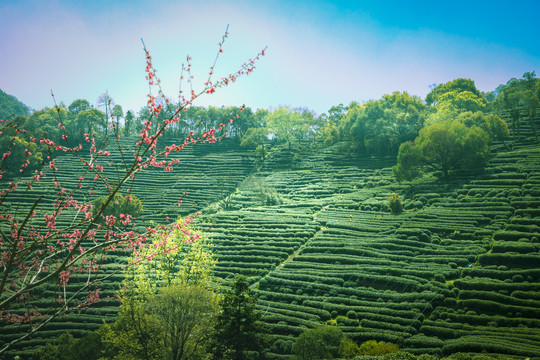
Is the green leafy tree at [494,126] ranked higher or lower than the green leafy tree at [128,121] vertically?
lower

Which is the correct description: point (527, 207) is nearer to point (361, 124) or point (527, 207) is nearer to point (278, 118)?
point (361, 124)

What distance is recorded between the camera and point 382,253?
37156mm

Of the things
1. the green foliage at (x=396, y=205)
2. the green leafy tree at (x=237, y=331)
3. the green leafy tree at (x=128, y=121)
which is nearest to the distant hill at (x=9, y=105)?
the green leafy tree at (x=128, y=121)

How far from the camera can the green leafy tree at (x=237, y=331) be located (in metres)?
21.8

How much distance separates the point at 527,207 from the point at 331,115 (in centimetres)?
6553

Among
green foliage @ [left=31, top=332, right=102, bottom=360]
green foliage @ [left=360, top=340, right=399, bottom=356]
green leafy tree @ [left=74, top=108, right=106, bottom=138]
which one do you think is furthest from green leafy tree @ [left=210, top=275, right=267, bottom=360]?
green leafy tree @ [left=74, top=108, right=106, bottom=138]

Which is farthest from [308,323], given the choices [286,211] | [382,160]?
[382,160]

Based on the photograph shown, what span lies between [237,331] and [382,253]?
2109cm

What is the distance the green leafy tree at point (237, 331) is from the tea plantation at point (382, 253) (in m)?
2.90

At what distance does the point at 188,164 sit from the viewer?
7906 centimetres

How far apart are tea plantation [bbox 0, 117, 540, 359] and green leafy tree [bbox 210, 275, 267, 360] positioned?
2.90 meters

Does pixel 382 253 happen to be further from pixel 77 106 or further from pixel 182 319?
pixel 77 106

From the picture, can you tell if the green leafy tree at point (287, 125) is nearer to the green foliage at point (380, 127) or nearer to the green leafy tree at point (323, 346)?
the green foliage at point (380, 127)

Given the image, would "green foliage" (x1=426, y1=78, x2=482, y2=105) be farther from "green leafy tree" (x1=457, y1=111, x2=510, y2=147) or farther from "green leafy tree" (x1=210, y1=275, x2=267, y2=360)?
"green leafy tree" (x1=210, y1=275, x2=267, y2=360)
